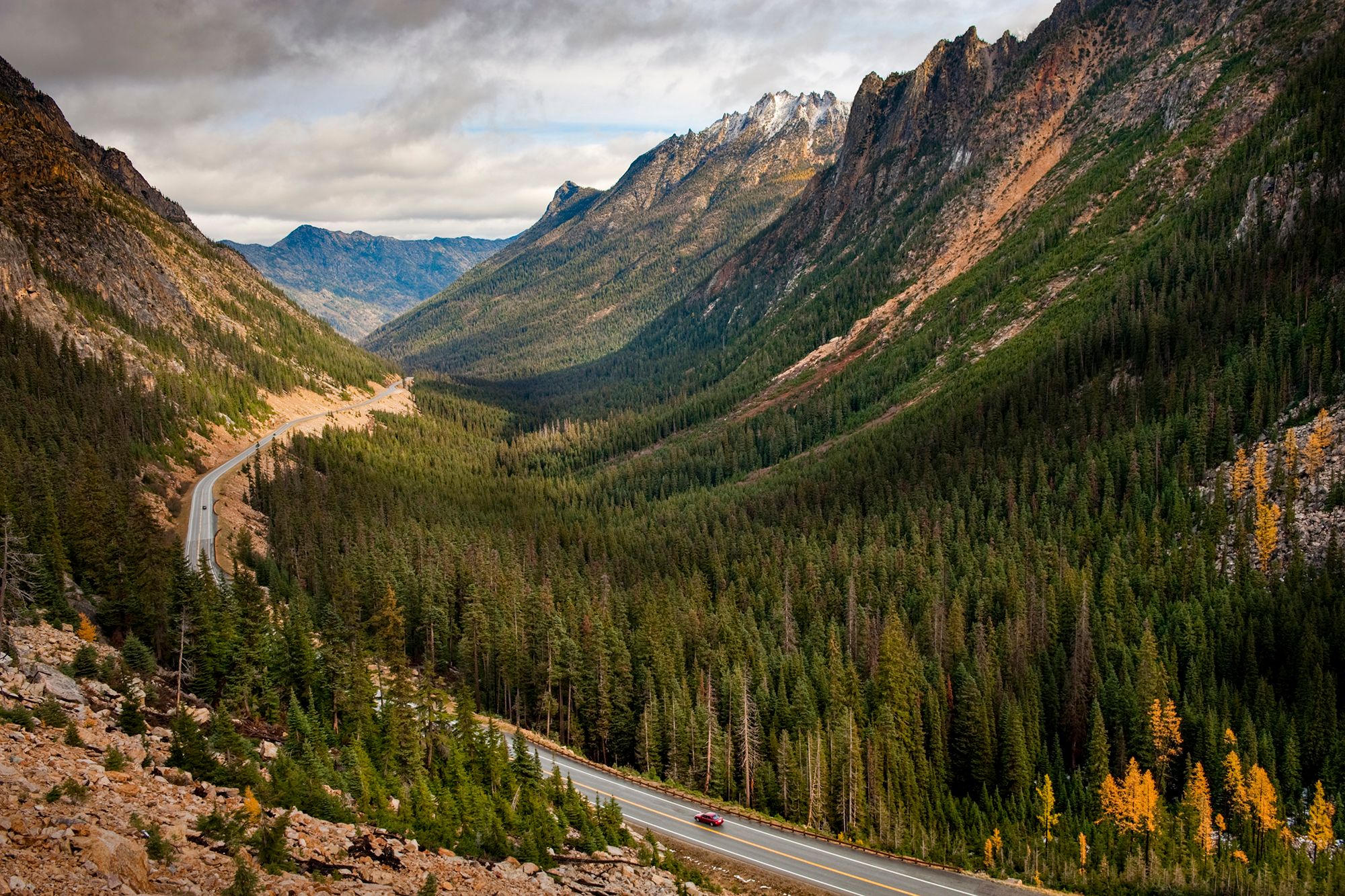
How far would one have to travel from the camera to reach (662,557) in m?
128

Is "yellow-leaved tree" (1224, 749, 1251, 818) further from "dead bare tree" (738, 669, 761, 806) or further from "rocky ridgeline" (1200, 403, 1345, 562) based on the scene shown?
"dead bare tree" (738, 669, 761, 806)

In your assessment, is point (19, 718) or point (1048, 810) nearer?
point (19, 718)

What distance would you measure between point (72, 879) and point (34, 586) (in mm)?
30744

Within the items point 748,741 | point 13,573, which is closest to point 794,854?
point 748,741

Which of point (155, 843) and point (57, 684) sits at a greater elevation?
point (57, 684)

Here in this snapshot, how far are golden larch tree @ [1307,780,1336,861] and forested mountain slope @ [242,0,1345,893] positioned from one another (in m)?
0.64

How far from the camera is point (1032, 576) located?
10325 cm

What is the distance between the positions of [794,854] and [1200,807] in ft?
124

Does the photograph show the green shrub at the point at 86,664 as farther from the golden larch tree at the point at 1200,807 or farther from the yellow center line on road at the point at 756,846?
the golden larch tree at the point at 1200,807

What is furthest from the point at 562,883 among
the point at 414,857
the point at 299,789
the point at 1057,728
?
the point at 1057,728

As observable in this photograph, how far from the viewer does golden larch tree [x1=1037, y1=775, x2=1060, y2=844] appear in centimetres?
6719

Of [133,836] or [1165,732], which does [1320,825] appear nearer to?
[1165,732]

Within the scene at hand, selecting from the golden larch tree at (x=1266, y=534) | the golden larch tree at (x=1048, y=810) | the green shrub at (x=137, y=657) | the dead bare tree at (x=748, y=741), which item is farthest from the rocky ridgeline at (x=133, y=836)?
the golden larch tree at (x=1266, y=534)

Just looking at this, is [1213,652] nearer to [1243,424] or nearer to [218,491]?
[1243,424]
